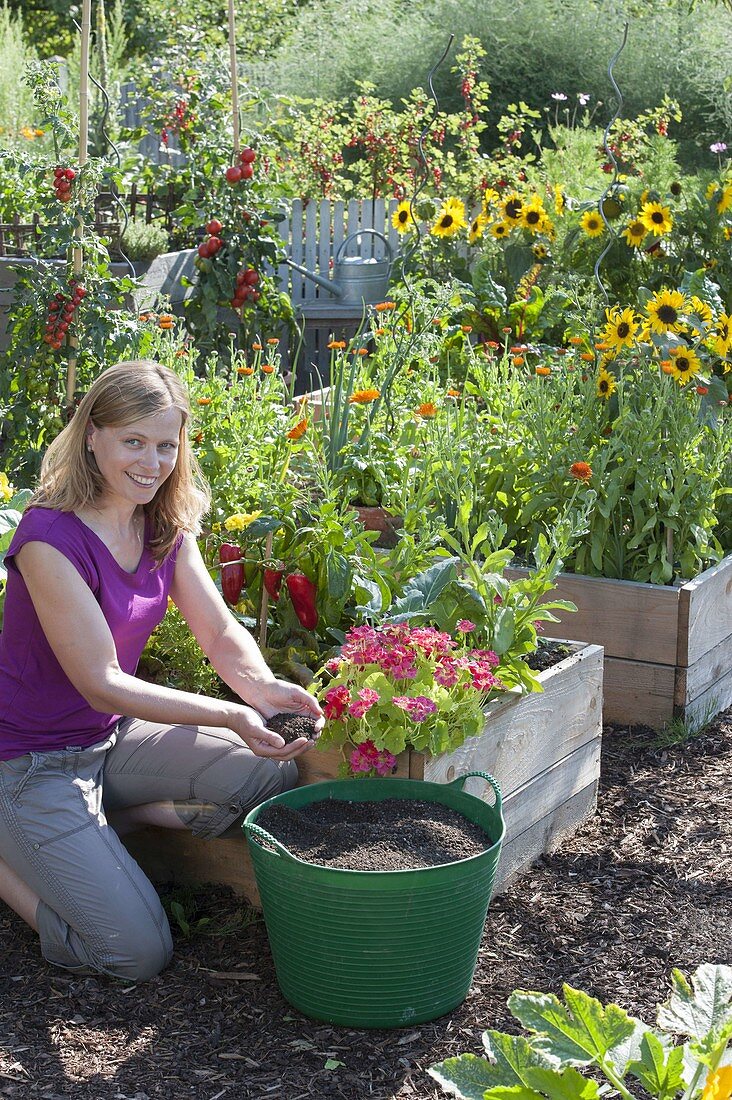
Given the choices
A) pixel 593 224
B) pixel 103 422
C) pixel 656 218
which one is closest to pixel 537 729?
pixel 103 422

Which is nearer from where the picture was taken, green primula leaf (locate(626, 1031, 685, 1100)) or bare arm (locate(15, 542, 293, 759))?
green primula leaf (locate(626, 1031, 685, 1100))

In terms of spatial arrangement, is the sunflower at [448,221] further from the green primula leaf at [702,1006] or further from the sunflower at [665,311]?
the green primula leaf at [702,1006]

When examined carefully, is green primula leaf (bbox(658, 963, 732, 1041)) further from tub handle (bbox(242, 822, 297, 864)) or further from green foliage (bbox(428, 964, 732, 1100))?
tub handle (bbox(242, 822, 297, 864))

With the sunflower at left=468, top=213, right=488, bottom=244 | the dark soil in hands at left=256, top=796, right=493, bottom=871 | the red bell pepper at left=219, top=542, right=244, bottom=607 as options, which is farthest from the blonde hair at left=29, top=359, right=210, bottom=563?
the sunflower at left=468, top=213, right=488, bottom=244

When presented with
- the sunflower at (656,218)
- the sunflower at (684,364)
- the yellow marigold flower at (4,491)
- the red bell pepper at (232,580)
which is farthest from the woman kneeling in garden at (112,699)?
the sunflower at (656,218)

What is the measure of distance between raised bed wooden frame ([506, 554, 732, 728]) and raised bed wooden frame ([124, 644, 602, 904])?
42 cm

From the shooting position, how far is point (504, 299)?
5.32 metres

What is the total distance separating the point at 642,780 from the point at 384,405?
5.04ft

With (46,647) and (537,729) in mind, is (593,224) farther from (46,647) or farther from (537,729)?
(46,647)

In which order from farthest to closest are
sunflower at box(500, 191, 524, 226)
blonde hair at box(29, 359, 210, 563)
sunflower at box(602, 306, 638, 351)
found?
sunflower at box(500, 191, 524, 226) → sunflower at box(602, 306, 638, 351) → blonde hair at box(29, 359, 210, 563)

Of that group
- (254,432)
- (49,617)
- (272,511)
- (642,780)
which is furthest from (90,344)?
(642,780)

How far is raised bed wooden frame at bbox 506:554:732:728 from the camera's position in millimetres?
3258

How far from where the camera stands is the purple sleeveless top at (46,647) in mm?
2328

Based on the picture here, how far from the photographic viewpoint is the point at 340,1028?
84.8 inches
